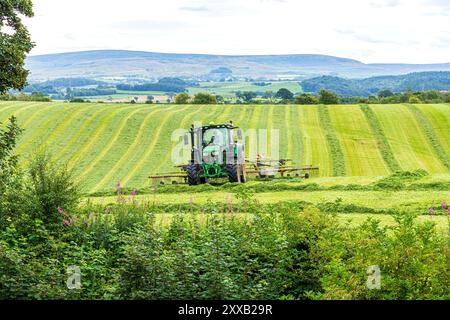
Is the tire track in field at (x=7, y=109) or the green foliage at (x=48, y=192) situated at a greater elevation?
the tire track in field at (x=7, y=109)

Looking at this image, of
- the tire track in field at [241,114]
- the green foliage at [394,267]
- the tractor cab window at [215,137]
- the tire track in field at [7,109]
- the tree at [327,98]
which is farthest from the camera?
the tree at [327,98]

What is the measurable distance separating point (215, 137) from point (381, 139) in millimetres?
24770

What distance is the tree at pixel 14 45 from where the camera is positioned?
595 inches

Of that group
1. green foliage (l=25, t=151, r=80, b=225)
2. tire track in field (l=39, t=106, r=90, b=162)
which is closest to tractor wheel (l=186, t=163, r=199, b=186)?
green foliage (l=25, t=151, r=80, b=225)

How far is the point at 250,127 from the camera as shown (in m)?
53.0

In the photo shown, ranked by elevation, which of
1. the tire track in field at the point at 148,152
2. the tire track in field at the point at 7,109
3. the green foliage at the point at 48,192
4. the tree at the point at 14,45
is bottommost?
the tire track in field at the point at 148,152

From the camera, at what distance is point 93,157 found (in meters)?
43.7

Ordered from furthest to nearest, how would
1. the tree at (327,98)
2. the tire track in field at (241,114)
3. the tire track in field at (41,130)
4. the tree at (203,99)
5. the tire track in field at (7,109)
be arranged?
the tree at (327,98) → the tree at (203,99) → the tire track in field at (241,114) → the tire track in field at (7,109) → the tire track in field at (41,130)

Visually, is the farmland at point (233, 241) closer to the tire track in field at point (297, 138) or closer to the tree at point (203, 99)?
the tire track in field at point (297, 138)

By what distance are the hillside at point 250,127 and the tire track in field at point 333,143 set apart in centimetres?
6

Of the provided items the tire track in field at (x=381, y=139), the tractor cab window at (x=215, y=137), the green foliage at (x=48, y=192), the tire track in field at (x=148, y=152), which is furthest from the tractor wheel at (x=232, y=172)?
the tire track in field at (x=381, y=139)
